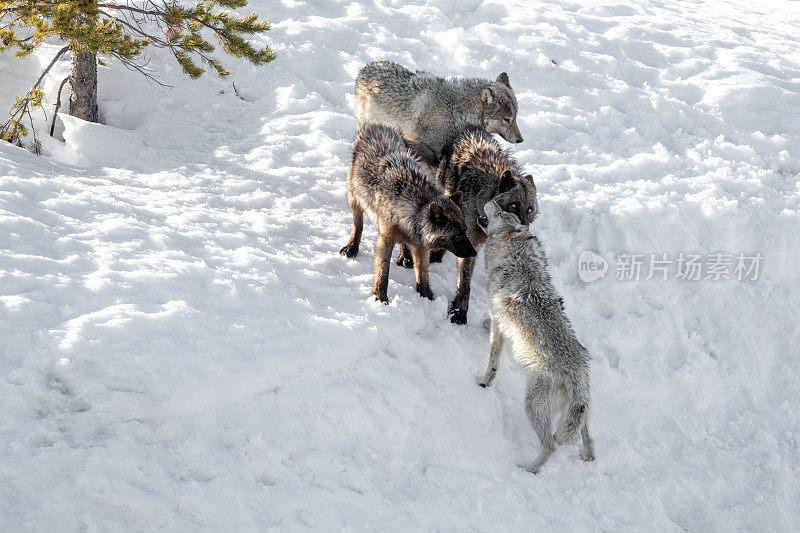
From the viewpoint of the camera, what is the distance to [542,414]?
5570 millimetres

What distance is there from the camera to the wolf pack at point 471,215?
5.62m

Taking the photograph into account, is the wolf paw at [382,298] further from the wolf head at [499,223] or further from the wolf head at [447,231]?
the wolf head at [499,223]

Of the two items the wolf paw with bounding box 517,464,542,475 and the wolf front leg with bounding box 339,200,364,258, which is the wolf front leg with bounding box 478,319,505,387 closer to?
the wolf paw with bounding box 517,464,542,475

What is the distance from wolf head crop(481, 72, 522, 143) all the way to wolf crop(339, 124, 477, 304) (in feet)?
5.64

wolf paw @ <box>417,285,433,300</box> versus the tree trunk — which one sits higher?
the tree trunk

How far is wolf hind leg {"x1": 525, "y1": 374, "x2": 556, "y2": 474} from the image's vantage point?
5.56 meters

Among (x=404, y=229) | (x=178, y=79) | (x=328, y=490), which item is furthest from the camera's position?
(x=178, y=79)

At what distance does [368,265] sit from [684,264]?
4421 mm

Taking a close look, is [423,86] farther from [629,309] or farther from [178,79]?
[178,79]

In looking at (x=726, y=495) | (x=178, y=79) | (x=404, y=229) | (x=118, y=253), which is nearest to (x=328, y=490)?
(x=404, y=229)

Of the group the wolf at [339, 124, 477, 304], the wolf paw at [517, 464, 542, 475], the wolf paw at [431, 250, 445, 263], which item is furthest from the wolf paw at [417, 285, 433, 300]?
the wolf paw at [517, 464, 542, 475]

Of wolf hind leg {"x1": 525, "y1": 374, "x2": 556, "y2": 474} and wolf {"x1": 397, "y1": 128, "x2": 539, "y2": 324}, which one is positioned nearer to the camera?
wolf hind leg {"x1": 525, "y1": 374, "x2": 556, "y2": 474}

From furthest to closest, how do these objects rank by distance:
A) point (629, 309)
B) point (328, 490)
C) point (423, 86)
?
point (423, 86), point (629, 309), point (328, 490)

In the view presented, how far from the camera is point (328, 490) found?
15.6 ft
